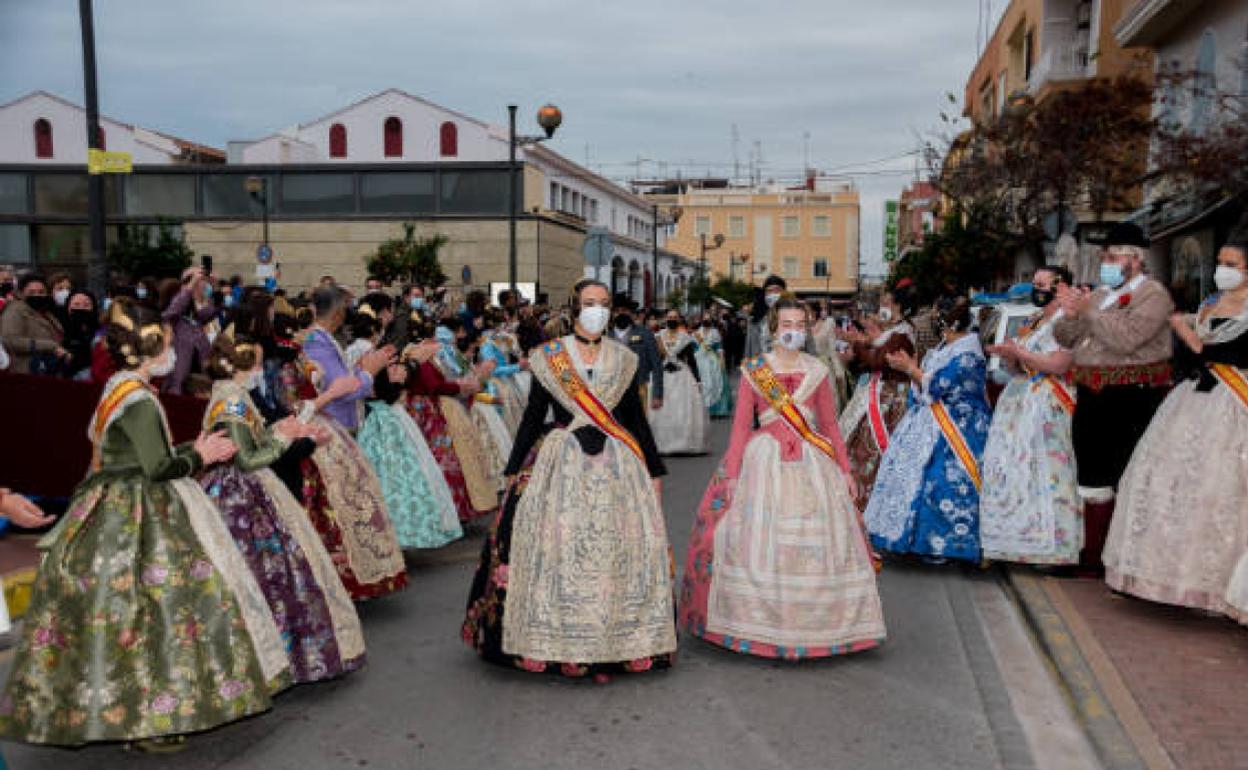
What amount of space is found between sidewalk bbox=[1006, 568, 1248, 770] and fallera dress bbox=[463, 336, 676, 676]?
6.59ft

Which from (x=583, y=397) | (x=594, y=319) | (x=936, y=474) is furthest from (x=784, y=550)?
(x=936, y=474)

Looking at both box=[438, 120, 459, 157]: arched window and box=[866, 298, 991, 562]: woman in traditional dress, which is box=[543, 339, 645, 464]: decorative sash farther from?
box=[438, 120, 459, 157]: arched window

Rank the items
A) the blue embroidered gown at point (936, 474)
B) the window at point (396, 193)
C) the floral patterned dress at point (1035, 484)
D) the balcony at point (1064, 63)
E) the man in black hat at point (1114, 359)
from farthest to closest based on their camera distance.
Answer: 1. the window at point (396, 193)
2. the balcony at point (1064, 63)
3. the blue embroidered gown at point (936, 474)
4. the floral patterned dress at point (1035, 484)
5. the man in black hat at point (1114, 359)

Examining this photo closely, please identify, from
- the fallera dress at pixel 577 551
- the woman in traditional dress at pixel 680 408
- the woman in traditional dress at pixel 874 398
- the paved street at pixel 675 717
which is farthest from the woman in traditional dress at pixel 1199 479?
the woman in traditional dress at pixel 680 408

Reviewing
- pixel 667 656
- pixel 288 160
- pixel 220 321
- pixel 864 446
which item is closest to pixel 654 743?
pixel 667 656

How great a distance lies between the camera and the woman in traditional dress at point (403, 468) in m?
7.41

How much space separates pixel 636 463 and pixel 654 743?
141 cm

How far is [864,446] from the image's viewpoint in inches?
330

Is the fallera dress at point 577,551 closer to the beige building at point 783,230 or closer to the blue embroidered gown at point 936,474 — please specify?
the blue embroidered gown at point 936,474

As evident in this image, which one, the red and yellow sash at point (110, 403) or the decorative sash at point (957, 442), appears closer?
the red and yellow sash at point (110, 403)

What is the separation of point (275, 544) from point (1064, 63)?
26.5 metres

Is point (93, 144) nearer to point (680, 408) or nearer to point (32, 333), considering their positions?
point (32, 333)

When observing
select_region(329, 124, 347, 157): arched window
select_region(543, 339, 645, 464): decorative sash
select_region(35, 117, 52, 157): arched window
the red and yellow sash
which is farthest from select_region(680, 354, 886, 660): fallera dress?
select_region(35, 117, 52, 157): arched window

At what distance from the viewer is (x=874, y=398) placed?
8.41 m
